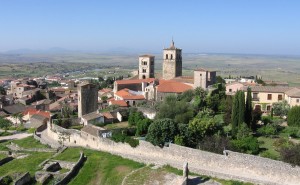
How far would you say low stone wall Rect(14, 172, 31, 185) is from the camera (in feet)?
89.7

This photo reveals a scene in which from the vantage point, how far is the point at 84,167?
3070 cm

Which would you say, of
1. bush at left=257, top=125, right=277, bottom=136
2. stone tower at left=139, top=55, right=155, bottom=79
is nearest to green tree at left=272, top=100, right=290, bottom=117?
bush at left=257, top=125, right=277, bottom=136

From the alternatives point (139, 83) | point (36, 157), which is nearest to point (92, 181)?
point (36, 157)

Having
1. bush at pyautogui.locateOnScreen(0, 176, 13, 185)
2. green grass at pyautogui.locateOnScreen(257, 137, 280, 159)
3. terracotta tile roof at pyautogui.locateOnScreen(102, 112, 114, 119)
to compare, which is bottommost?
bush at pyautogui.locateOnScreen(0, 176, 13, 185)

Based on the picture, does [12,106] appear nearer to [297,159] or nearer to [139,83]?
[139,83]

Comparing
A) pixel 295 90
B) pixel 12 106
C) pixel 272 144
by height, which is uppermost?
pixel 295 90

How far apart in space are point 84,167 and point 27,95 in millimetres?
53704

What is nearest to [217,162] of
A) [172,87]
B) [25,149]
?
[25,149]

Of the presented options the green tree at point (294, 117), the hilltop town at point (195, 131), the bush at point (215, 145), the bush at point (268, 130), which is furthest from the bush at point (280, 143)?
the green tree at point (294, 117)

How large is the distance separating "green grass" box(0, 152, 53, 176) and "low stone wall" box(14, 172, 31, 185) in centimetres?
105

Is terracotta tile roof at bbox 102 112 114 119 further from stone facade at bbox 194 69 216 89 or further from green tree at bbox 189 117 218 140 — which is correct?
stone facade at bbox 194 69 216 89

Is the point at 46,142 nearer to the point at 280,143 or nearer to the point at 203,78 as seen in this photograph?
the point at 203,78

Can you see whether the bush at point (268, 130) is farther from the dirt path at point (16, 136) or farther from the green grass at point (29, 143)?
the dirt path at point (16, 136)

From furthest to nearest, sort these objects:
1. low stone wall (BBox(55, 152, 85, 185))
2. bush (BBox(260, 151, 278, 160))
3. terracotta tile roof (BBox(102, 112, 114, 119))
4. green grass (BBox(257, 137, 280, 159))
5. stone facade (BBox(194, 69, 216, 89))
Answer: stone facade (BBox(194, 69, 216, 89)), terracotta tile roof (BBox(102, 112, 114, 119)), low stone wall (BBox(55, 152, 85, 185)), green grass (BBox(257, 137, 280, 159)), bush (BBox(260, 151, 278, 160))
